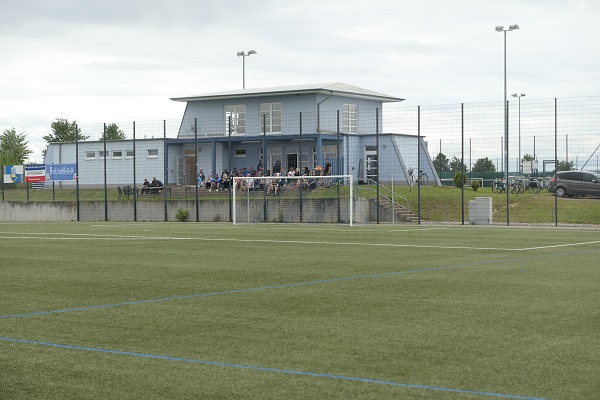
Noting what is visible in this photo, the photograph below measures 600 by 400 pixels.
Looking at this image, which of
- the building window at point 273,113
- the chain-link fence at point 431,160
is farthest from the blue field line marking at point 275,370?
the building window at point 273,113

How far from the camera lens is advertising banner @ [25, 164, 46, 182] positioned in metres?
43.0

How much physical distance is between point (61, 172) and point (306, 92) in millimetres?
17059

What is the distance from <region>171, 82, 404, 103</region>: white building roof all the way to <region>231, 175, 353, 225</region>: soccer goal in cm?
1750


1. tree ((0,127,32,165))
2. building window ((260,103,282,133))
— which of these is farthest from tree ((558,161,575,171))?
tree ((0,127,32,165))

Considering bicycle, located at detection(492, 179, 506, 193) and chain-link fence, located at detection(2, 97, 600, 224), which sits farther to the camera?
bicycle, located at detection(492, 179, 506, 193)

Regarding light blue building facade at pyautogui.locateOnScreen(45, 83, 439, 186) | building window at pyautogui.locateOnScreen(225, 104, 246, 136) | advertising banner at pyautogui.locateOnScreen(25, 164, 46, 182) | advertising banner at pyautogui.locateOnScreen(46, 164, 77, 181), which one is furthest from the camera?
building window at pyautogui.locateOnScreen(225, 104, 246, 136)

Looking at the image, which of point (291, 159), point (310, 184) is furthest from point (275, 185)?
point (291, 159)

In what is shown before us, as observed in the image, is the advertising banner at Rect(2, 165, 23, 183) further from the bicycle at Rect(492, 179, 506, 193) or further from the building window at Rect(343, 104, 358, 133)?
the bicycle at Rect(492, 179, 506, 193)

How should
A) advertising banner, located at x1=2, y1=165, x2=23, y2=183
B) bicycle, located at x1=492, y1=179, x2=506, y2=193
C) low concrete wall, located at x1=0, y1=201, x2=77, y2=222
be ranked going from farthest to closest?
1. advertising banner, located at x1=2, y1=165, x2=23, y2=183
2. low concrete wall, located at x1=0, y1=201, x2=77, y2=222
3. bicycle, located at x1=492, y1=179, x2=506, y2=193

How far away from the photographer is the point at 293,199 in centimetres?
3431

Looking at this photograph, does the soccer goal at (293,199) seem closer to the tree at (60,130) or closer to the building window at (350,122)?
the building window at (350,122)

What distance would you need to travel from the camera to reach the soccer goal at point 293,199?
33.2m

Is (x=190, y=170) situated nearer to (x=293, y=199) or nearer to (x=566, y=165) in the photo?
(x=293, y=199)

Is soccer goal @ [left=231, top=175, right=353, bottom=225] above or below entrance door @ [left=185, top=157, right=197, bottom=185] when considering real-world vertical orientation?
below
